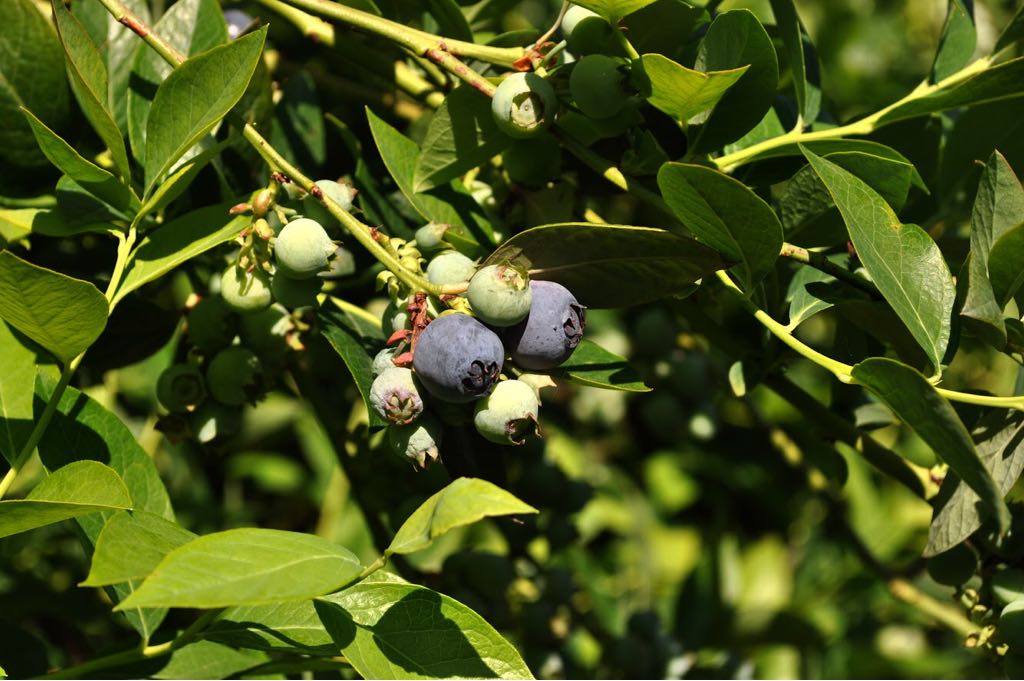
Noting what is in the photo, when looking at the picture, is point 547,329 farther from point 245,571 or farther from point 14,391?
point 14,391

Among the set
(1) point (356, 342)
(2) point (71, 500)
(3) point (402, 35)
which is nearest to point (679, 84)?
(3) point (402, 35)

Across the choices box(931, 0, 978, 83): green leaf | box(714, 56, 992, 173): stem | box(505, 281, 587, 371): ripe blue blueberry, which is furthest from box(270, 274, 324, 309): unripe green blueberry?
box(931, 0, 978, 83): green leaf

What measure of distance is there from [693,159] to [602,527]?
1630mm

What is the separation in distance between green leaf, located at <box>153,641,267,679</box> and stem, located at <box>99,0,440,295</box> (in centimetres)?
41

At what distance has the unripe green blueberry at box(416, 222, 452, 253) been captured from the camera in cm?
96

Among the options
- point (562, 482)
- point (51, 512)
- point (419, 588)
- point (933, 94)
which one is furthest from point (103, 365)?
point (933, 94)

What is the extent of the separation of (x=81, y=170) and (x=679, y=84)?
565 millimetres

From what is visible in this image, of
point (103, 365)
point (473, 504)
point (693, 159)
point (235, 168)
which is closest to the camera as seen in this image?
point (473, 504)

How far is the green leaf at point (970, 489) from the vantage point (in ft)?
2.98

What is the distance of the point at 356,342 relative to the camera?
971 mm

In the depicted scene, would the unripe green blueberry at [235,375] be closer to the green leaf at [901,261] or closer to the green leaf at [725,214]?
the green leaf at [725,214]

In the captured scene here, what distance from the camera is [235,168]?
1143 mm

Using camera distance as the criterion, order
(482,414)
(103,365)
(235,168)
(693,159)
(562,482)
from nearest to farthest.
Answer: (482,414)
(693,159)
(235,168)
(103,365)
(562,482)

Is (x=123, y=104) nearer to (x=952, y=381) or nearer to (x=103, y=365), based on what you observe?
(x=103, y=365)
